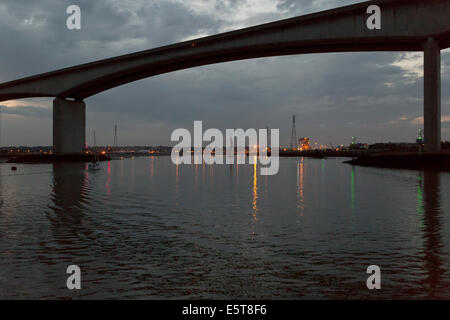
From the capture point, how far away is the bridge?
5322 centimetres

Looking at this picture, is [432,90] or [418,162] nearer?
[432,90]

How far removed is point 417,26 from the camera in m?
53.3

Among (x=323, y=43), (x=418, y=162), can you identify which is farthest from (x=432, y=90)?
(x=323, y=43)

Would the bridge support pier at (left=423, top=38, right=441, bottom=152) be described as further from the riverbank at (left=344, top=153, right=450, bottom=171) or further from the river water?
the river water

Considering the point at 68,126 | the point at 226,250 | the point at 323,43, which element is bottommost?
the point at 226,250

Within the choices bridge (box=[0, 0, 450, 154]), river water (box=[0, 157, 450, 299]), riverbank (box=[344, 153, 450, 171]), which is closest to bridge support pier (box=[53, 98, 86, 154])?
bridge (box=[0, 0, 450, 154])

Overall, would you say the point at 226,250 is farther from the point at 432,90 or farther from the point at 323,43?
the point at 323,43

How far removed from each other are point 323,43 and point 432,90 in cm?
1490

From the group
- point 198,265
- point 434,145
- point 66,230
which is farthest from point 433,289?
point 434,145

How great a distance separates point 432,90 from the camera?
5325 centimetres

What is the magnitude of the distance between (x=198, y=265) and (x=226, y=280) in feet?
4.82

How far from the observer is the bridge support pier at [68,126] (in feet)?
274

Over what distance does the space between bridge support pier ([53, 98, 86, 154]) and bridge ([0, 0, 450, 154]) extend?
5.05m
